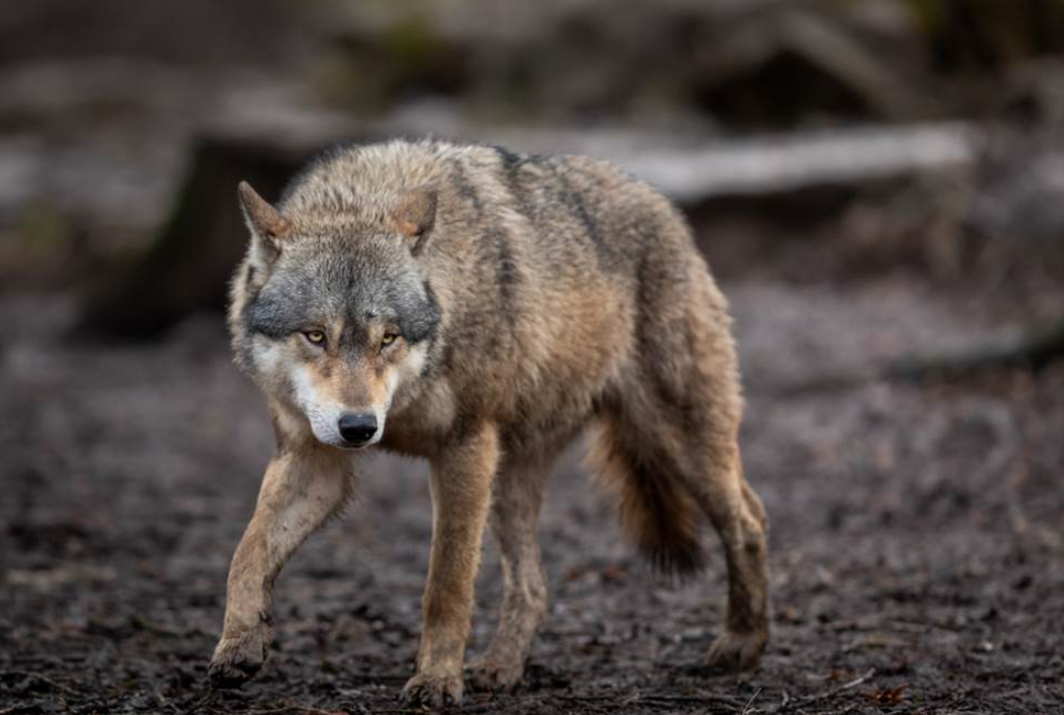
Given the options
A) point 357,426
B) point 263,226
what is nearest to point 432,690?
point 357,426

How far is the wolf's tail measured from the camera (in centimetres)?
633

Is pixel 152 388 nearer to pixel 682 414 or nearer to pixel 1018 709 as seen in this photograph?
pixel 682 414

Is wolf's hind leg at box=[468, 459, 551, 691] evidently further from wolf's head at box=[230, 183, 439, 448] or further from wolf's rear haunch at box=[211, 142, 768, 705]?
wolf's head at box=[230, 183, 439, 448]

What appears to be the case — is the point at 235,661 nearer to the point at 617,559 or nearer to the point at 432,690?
the point at 432,690

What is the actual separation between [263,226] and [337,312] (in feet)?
1.51

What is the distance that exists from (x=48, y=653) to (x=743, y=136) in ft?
38.8

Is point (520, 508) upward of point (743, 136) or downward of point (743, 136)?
downward

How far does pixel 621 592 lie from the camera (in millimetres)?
7039

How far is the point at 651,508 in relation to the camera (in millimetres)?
Result: 6371

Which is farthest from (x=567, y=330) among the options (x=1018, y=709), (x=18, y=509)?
(x=18, y=509)

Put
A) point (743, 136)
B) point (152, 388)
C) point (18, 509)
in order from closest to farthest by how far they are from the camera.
→ point (18, 509), point (152, 388), point (743, 136)

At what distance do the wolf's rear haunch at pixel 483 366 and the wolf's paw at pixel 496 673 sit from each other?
0.01 meters

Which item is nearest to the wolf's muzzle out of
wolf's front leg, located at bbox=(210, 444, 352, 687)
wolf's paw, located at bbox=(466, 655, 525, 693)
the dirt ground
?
wolf's front leg, located at bbox=(210, 444, 352, 687)

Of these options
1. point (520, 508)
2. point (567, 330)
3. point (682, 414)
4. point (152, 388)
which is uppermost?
point (567, 330)
